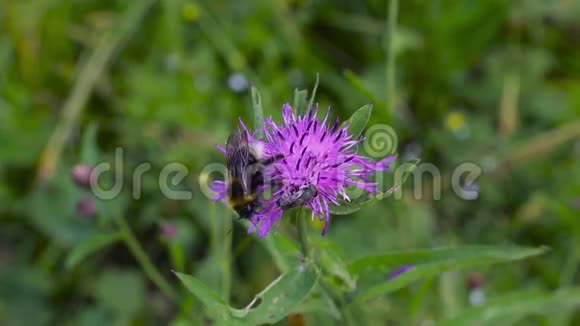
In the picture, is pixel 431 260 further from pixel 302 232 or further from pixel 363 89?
pixel 363 89

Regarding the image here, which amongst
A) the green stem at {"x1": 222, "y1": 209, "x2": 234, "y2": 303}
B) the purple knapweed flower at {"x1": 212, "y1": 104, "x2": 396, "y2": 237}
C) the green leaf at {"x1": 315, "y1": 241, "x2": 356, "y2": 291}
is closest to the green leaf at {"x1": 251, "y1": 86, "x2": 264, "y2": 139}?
the purple knapweed flower at {"x1": 212, "y1": 104, "x2": 396, "y2": 237}

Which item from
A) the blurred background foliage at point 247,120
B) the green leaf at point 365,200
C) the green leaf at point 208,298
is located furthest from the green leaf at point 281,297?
the blurred background foliage at point 247,120

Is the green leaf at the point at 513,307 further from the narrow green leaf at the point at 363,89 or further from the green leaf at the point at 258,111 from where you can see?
the green leaf at the point at 258,111

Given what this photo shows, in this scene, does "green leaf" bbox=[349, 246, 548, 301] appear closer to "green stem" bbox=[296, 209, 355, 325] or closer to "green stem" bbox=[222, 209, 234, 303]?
"green stem" bbox=[296, 209, 355, 325]

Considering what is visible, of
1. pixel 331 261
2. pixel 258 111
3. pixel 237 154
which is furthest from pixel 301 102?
pixel 331 261

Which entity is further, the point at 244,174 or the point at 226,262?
the point at 226,262

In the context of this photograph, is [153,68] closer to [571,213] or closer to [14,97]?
[14,97]

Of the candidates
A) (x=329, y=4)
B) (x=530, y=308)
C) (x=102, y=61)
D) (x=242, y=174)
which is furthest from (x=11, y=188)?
(x=530, y=308)
